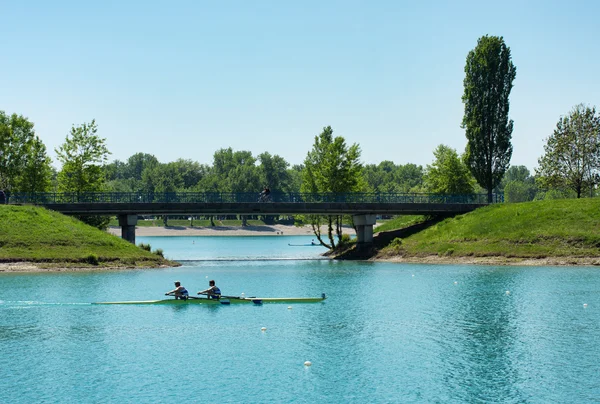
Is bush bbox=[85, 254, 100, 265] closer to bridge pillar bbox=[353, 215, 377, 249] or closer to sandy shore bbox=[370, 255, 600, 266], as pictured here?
sandy shore bbox=[370, 255, 600, 266]

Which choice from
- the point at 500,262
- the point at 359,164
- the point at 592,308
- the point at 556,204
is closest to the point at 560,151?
the point at 556,204

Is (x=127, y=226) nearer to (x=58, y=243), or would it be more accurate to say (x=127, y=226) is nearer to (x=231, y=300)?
(x=58, y=243)

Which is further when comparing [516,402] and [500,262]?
[500,262]

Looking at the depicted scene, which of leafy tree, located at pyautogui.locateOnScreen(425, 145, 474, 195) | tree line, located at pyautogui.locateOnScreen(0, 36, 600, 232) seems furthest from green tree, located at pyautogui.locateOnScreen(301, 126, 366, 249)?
leafy tree, located at pyautogui.locateOnScreen(425, 145, 474, 195)

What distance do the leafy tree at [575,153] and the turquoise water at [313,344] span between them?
2126 inches

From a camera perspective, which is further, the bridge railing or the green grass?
the green grass

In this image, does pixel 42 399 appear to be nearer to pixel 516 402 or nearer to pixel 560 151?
pixel 516 402

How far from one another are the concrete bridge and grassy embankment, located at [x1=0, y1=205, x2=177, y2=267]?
473 centimetres

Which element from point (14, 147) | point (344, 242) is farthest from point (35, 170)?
point (344, 242)

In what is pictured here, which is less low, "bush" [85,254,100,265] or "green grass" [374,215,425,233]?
"green grass" [374,215,425,233]

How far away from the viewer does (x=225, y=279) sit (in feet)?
220

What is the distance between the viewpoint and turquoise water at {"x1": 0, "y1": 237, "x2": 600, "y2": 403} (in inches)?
1099

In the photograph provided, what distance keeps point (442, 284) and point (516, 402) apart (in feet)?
111

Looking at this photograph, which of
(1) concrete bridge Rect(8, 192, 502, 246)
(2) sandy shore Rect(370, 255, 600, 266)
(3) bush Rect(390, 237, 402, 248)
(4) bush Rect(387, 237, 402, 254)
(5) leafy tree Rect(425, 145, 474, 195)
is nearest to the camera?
(2) sandy shore Rect(370, 255, 600, 266)
